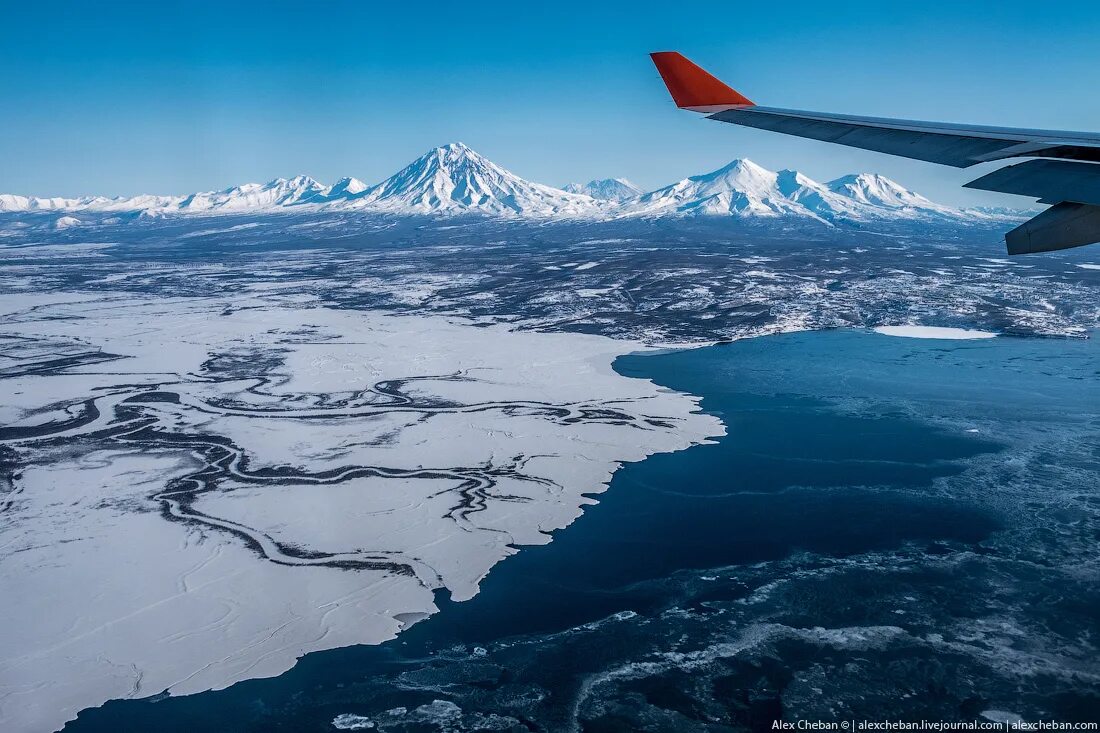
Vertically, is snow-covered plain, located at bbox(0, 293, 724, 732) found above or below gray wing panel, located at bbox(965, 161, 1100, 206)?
below

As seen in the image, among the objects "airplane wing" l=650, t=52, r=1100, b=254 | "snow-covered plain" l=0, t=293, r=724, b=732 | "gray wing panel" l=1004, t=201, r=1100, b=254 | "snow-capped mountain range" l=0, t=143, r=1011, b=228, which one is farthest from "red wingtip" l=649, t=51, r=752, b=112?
"snow-capped mountain range" l=0, t=143, r=1011, b=228

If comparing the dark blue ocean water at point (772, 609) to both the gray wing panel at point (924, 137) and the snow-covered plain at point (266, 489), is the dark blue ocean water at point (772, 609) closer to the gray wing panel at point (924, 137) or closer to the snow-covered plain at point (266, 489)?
the snow-covered plain at point (266, 489)

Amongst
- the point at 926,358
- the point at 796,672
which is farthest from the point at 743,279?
the point at 796,672

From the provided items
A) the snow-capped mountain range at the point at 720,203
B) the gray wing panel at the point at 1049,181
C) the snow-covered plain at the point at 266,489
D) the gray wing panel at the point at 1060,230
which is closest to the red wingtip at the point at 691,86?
the gray wing panel at the point at 1049,181

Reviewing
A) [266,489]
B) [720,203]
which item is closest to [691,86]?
[266,489]

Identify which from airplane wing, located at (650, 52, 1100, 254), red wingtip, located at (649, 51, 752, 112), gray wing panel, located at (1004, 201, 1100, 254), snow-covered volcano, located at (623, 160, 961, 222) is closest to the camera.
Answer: gray wing panel, located at (1004, 201, 1100, 254)

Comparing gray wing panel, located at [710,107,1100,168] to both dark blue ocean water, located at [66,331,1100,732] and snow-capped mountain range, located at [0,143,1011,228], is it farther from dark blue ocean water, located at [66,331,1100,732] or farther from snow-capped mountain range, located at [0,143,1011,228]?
snow-capped mountain range, located at [0,143,1011,228]

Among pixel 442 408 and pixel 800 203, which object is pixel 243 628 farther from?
pixel 800 203
